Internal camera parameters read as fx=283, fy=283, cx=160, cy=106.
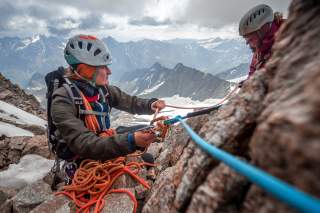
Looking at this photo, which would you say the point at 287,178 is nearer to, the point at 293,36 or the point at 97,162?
the point at 293,36

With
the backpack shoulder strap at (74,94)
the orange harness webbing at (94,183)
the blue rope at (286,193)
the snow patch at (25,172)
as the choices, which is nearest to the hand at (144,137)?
the orange harness webbing at (94,183)

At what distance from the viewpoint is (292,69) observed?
2.23 m

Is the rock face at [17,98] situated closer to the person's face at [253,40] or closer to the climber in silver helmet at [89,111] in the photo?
the climber in silver helmet at [89,111]

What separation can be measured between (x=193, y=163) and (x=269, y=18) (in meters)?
7.10

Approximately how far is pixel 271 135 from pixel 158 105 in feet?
17.3

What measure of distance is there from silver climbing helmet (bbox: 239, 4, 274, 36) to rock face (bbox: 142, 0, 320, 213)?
6.02 meters

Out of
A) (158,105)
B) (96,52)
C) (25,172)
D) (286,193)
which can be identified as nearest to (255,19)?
(158,105)

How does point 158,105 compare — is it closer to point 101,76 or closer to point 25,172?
point 101,76

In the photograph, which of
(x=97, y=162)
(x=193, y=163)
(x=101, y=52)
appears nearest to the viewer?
(x=193, y=163)

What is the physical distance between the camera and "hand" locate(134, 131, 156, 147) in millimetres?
4703

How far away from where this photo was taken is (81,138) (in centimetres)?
504

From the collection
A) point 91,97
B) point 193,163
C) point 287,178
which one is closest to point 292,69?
point 287,178

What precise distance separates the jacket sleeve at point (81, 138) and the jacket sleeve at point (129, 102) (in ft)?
6.78

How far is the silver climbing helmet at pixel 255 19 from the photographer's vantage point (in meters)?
8.37
